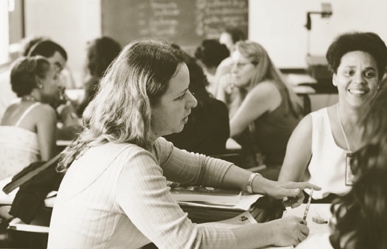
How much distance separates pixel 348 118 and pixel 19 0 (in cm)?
530

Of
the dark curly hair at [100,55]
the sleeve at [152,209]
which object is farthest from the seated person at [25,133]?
the sleeve at [152,209]

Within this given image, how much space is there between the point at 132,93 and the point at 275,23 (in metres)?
5.62

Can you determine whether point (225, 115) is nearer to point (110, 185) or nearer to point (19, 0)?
point (110, 185)

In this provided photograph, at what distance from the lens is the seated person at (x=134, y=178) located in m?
1.59

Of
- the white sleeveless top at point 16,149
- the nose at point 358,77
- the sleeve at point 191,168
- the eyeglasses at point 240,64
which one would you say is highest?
the nose at point 358,77

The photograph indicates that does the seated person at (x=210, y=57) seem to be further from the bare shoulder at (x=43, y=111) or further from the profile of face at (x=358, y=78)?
the profile of face at (x=358, y=78)

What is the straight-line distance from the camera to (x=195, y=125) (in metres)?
3.28

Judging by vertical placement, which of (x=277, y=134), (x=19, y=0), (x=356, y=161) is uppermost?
(x=19, y=0)

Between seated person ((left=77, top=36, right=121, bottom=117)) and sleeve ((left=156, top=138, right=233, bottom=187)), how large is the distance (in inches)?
88.8

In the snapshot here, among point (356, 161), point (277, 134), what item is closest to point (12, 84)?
point (277, 134)

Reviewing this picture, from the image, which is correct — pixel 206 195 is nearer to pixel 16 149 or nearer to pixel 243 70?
pixel 16 149

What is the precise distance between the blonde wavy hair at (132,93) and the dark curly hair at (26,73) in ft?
6.26

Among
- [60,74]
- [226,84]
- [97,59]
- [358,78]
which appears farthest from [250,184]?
[226,84]

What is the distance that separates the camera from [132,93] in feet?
5.49
